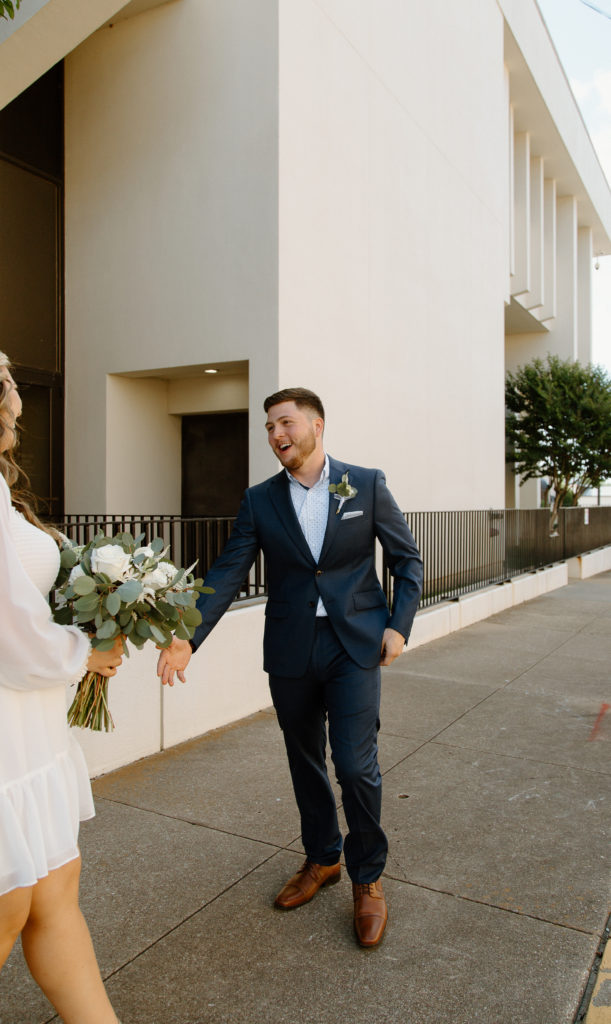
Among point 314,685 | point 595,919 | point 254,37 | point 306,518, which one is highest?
point 254,37

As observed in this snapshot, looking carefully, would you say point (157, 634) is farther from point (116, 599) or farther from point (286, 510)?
point (286, 510)

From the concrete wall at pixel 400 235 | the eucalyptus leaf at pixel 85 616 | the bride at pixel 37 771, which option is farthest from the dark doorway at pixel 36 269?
the bride at pixel 37 771

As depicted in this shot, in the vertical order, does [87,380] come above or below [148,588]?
above

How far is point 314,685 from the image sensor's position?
10.1ft

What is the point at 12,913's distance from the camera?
1833 millimetres

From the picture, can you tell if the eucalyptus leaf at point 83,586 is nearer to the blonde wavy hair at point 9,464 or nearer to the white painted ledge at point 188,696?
the blonde wavy hair at point 9,464

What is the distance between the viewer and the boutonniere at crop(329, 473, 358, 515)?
3.08 m

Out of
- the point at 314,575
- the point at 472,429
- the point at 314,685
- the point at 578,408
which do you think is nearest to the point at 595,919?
the point at 314,685

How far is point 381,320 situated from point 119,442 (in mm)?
4273

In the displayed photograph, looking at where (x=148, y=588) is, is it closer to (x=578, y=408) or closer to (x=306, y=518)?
(x=306, y=518)

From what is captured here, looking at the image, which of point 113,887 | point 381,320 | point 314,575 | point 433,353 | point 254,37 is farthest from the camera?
point 433,353

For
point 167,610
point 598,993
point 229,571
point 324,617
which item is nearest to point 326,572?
point 324,617

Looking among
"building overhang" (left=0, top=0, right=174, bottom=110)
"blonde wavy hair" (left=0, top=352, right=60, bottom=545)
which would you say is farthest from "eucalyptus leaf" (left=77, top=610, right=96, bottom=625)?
"building overhang" (left=0, top=0, right=174, bottom=110)

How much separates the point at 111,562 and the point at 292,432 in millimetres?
1137
